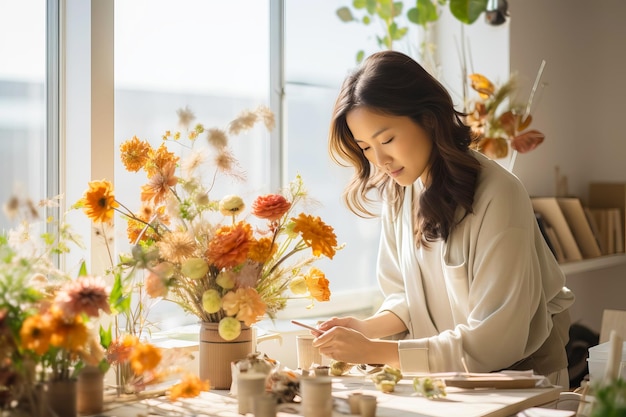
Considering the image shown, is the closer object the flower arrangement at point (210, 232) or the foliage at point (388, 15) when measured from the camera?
the flower arrangement at point (210, 232)

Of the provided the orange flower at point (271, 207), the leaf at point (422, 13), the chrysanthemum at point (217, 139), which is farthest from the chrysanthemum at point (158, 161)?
the leaf at point (422, 13)

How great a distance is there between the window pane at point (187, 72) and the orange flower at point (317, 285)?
516 mm

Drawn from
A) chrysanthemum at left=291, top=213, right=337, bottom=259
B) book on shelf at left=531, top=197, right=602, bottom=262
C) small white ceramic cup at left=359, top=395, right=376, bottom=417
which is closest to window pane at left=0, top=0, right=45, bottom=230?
chrysanthemum at left=291, top=213, right=337, bottom=259

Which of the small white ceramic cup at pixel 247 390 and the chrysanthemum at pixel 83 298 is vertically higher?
the chrysanthemum at pixel 83 298

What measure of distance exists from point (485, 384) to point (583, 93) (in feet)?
8.09

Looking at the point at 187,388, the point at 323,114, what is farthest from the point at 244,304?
the point at 323,114

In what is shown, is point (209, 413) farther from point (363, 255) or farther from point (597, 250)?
point (597, 250)

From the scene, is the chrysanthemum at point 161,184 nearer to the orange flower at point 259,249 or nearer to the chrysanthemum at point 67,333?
the orange flower at point 259,249

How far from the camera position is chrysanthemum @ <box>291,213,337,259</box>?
5.94 ft

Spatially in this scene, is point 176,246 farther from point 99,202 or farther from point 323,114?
point 323,114

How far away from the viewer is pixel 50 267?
5.39 feet

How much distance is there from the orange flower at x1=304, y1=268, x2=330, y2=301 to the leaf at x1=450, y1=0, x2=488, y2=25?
1530 mm

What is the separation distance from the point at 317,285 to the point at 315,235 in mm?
155

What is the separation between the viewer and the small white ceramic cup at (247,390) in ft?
5.36
